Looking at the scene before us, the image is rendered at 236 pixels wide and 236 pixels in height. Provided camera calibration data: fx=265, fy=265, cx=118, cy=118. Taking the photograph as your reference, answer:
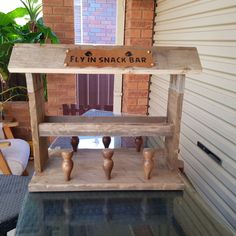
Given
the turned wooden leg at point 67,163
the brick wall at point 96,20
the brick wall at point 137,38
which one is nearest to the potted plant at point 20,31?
the brick wall at point 137,38

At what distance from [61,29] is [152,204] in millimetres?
2618

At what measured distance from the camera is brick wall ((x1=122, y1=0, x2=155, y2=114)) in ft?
10.0

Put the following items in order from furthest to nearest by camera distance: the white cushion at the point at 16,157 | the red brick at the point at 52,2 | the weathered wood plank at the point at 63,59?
the red brick at the point at 52,2
the white cushion at the point at 16,157
the weathered wood plank at the point at 63,59

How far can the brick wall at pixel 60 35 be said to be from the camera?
3043 millimetres

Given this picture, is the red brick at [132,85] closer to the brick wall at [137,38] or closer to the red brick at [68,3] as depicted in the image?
the brick wall at [137,38]

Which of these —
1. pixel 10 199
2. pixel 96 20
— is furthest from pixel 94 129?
pixel 96 20

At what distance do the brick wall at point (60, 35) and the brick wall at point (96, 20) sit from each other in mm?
1796

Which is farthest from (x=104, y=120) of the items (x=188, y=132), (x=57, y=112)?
(x=57, y=112)

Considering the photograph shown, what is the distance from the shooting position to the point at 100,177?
3.72 ft

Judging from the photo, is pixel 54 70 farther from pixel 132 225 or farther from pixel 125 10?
pixel 125 10

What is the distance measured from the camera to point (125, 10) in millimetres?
3191

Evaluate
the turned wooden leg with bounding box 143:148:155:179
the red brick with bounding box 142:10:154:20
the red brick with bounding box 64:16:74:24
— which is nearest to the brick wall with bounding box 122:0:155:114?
the red brick with bounding box 142:10:154:20

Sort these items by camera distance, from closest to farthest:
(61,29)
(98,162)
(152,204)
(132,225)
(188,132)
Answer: (132,225) → (152,204) → (98,162) → (188,132) → (61,29)

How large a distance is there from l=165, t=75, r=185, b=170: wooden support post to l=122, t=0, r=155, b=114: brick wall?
1.83 meters
